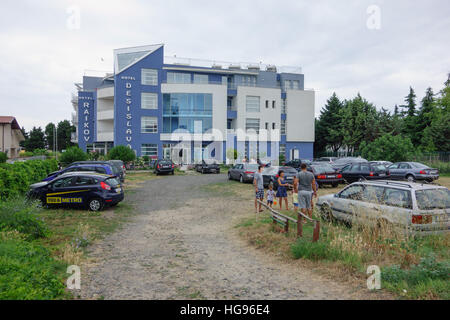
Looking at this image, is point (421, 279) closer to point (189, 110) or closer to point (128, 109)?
point (189, 110)

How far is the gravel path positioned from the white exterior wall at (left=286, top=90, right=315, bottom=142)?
39.8 metres

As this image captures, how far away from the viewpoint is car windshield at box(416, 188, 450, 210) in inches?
288

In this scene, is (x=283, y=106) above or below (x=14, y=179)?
above

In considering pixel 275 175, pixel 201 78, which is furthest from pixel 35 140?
pixel 275 175

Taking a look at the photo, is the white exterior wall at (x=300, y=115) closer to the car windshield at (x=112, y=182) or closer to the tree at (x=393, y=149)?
the tree at (x=393, y=149)

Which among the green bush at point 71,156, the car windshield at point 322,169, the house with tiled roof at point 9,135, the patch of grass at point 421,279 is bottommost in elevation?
the patch of grass at point 421,279

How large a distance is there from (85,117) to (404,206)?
164 ft

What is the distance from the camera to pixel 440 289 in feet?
15.8

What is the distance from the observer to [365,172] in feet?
A: 64.0

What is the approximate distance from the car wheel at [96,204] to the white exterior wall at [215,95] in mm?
31229

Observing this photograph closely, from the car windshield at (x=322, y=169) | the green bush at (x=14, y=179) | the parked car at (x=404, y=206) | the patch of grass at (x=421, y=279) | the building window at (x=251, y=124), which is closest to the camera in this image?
the patch of grass at (x=421, y=279)

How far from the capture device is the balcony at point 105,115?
44.5 metres

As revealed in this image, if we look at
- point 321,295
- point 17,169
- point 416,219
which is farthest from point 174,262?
point 17,169

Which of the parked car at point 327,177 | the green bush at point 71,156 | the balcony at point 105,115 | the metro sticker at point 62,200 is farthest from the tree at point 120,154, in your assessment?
the metro sticker at point 62,200
